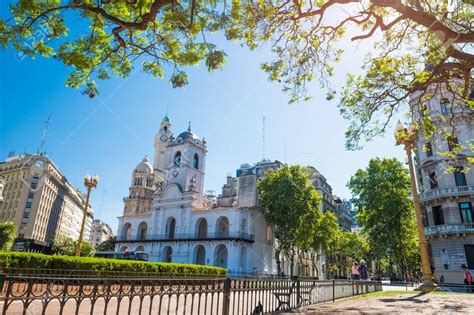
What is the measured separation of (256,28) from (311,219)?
3046 centimetres

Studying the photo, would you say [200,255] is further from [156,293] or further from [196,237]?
[156,293]

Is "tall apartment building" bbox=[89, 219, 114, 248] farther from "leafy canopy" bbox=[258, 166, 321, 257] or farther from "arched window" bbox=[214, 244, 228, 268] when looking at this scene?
"leafy canopy" bbox=[258, 166, 321, 257]

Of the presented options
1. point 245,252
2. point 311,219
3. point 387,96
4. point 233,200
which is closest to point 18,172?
point 233,200

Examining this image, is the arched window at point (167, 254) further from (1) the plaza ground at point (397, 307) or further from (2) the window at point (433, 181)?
(1) the plaza ground at point (397, 307)

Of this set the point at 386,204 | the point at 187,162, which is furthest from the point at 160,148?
the point at 386,204

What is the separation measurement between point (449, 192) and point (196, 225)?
3016cm

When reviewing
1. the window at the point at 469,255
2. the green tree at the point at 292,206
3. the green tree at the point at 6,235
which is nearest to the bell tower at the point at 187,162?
the green tree at the point at 292,206

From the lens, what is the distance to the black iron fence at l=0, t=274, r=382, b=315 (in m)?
3.72

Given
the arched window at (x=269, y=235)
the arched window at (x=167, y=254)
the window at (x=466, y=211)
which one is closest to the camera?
the window at (x=466, y=211)

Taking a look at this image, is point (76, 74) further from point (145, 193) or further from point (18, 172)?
point (18, 172)

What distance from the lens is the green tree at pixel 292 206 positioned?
36.3 meters

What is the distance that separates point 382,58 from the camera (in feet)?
36.9

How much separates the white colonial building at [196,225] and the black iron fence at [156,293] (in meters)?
25.5

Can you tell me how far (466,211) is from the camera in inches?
1079
